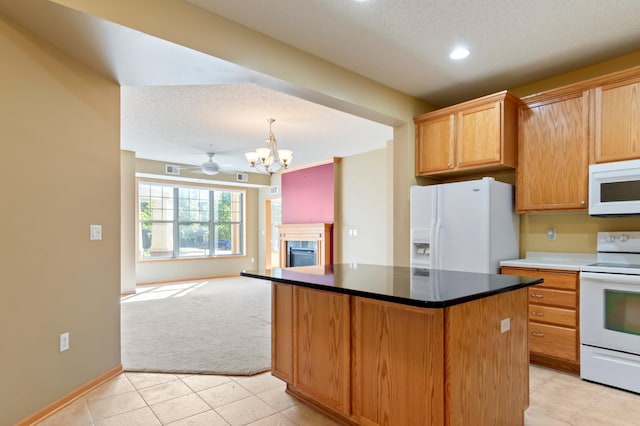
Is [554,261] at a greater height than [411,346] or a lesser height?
greater

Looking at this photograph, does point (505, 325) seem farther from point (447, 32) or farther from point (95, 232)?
point (95, 232)

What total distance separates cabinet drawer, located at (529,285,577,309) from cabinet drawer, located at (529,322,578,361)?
0.20 meters

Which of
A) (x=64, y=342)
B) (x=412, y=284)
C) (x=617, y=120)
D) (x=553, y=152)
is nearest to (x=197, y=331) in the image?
(x=64, y=342)

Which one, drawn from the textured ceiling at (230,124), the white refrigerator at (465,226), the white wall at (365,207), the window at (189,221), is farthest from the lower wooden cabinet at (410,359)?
the window at (189,221)

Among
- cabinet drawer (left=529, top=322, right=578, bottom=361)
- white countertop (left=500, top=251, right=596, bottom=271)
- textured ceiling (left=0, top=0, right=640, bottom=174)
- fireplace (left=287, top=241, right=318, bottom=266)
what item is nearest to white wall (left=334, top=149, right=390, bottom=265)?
fireplace (left=287, top=241, right=318, bottom=266)

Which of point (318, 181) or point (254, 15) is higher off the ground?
point (254, 15)

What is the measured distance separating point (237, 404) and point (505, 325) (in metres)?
1.80

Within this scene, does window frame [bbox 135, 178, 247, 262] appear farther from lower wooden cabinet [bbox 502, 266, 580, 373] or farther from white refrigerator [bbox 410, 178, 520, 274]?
lower wooden cabinet [bbox 502, 266, 580, 373]

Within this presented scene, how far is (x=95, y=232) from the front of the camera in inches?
109

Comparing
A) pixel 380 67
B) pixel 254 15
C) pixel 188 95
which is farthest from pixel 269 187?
pixel 254 15

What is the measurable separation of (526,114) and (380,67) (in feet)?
4.84

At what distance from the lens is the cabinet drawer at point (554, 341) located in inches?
113

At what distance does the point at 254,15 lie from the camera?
2.44 meters

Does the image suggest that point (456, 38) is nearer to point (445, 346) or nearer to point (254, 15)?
point (254, 15)
